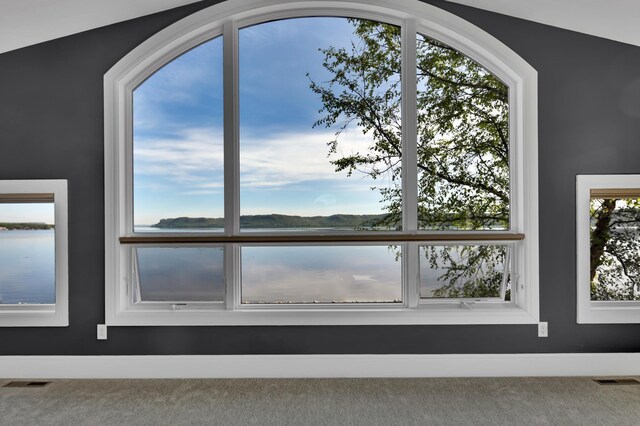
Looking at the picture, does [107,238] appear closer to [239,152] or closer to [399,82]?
[239,152]

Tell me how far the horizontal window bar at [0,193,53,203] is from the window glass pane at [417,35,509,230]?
120 inches

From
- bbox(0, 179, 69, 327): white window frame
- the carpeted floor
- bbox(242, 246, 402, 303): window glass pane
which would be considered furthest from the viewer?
bbox(242, 246, 402, 303): window glass pane

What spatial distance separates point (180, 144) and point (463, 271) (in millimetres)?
2571

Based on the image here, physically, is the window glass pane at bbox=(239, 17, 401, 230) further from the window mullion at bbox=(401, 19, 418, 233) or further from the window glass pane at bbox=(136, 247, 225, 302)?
the window glass pane at bbox=(136, 247, 225, 302)

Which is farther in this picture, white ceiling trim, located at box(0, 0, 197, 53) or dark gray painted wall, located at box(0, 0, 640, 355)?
dark gray painted wall, located at box(0, 0, 640, 355)

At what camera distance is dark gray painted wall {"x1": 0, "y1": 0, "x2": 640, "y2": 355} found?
346 cm

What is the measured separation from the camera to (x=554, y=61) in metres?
3.47

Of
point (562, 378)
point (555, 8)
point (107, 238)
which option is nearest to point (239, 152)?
point (107, 238)

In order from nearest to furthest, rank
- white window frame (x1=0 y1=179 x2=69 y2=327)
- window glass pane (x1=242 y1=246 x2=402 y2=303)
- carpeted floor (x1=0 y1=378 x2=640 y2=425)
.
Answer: carpeted floor (x1=0 y1=378 x2=640 y2=425) → white window frame (x1=0 y1=179 x2=69 y2=327) → window glass pane (x1=242 y1=246 x2=402 y2=303)

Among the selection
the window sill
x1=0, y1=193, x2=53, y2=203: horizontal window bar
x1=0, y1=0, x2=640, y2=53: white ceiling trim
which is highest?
x1=0, y1=0, x2=640, y2=53: white ceiling trim

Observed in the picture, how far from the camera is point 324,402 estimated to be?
9.88ft

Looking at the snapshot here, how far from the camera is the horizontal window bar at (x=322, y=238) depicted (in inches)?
136

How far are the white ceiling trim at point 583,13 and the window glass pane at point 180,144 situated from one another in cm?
213

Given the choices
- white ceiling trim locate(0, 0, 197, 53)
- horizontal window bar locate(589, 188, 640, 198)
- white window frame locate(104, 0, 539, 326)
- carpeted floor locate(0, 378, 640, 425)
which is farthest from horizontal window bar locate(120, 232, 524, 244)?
white ceiling trim locate(0, 0, 197, 53)
